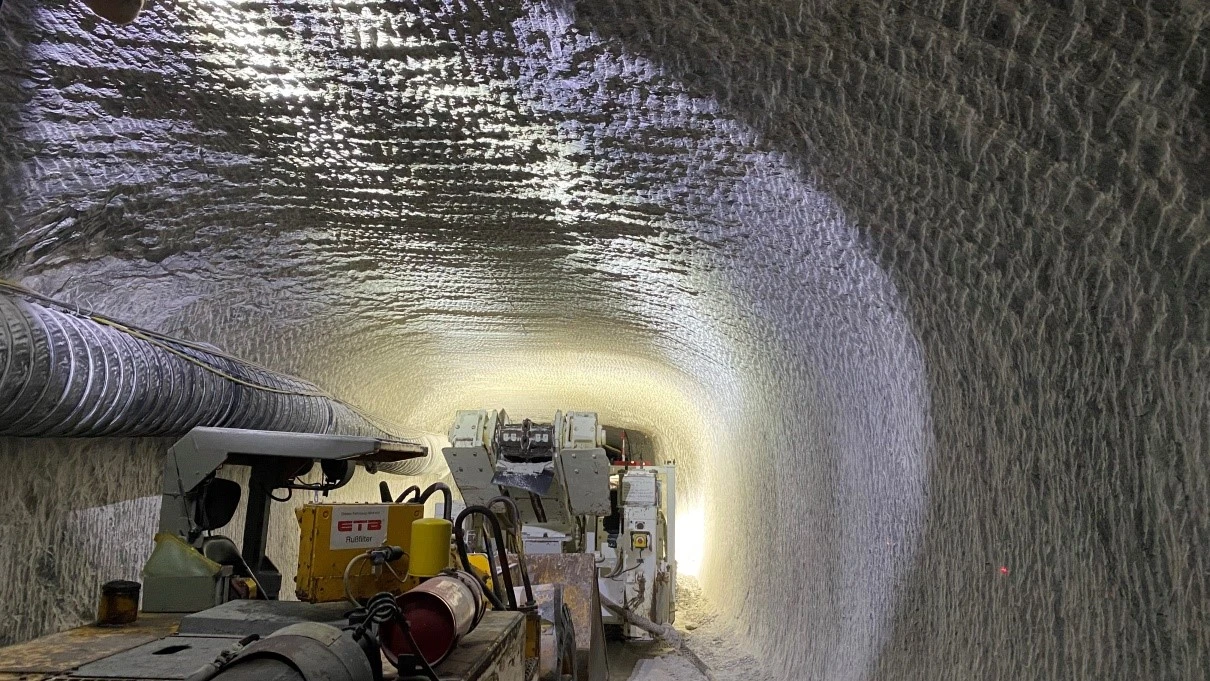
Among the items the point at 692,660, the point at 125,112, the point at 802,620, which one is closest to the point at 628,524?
the point at 692,660

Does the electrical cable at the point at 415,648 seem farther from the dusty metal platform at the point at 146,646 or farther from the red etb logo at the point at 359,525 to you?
the red etb logo at the point at 359,525

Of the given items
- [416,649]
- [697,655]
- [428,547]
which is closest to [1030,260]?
[416,649]

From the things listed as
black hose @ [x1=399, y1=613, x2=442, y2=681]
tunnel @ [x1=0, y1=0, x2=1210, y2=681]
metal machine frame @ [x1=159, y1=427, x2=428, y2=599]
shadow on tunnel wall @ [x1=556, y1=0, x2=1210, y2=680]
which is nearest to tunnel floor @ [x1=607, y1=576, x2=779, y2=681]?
tunnel @ [x1=0, y1=0, x2=1210, y2=681]

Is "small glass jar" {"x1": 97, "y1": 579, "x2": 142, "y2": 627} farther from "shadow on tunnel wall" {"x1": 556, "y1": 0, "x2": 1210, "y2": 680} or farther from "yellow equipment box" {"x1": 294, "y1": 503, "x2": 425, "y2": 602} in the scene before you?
"shadow on tunnel wall" {"x1": 556, "y1": 0, "x2": 1210, "y2": 680}

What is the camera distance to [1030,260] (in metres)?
1.96

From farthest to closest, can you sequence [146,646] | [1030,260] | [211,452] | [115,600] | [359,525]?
[359,525], [211,452], [115,600], [146,646], [1030,260]

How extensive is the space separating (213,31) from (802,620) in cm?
391

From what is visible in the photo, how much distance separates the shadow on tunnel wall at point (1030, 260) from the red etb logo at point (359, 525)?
1.94 m

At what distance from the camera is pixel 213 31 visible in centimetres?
239

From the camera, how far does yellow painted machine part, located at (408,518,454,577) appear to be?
2723mm

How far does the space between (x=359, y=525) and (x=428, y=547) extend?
1.77 feet

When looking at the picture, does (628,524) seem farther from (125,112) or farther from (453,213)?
(125,112)

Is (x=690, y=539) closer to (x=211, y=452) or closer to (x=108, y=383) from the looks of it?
(x=211, y=452)

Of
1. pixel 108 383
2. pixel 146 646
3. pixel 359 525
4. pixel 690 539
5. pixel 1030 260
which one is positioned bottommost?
pixel 690 539
